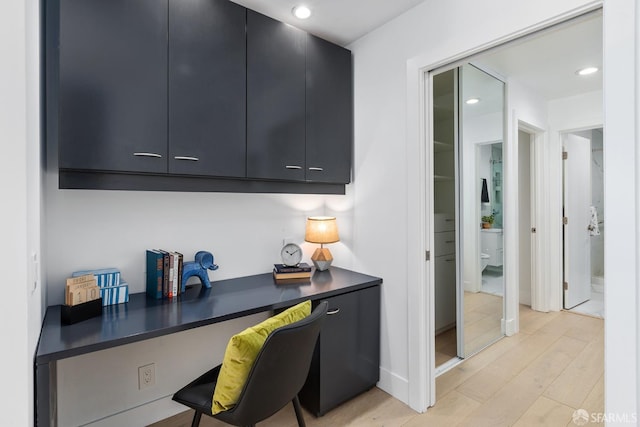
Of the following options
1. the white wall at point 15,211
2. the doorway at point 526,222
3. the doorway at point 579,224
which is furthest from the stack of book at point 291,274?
the doorway at point 579,224

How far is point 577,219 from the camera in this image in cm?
384

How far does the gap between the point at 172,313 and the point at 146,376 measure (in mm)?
629

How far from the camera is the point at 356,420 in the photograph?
6.18 feet

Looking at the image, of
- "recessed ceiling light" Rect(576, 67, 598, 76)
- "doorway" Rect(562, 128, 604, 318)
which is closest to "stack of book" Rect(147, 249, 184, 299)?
"recessed ceiling light" Rect(576, 67, 598, 76)

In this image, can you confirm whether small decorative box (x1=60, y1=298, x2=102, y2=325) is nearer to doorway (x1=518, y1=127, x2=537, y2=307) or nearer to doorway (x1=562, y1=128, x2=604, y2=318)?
doorway (x1=518, y1=127, x2=537, y2=307)

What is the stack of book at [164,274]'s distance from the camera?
173 centimetres

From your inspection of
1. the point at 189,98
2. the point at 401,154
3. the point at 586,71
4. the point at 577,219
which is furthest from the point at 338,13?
the point at 577,219

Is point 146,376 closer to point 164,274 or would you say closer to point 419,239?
point 164,274

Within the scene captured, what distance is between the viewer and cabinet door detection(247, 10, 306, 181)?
190cm

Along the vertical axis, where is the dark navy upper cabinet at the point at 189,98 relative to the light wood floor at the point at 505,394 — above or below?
above

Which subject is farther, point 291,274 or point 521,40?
point 291,274

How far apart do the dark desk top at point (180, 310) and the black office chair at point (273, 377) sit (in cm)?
32

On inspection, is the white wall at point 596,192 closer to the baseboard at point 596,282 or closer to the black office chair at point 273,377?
the baseboard at point 596,282

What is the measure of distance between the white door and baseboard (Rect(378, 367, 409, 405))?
2849 millimetres
